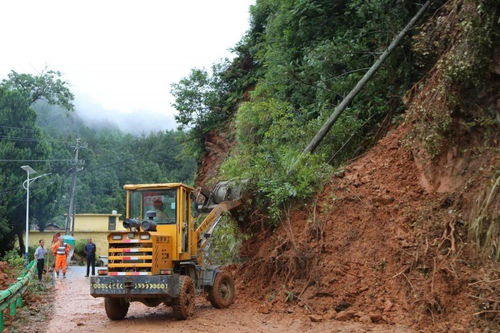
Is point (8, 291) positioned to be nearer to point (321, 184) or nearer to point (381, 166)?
point (321, 184)

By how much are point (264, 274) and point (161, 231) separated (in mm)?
2726

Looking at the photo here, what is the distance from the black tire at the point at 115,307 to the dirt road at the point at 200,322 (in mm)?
133

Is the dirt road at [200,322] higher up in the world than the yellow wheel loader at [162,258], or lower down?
lower down

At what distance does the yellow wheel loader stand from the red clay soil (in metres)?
1.31

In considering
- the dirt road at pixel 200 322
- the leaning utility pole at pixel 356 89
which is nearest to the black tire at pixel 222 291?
the dirt road at pixel 200 322

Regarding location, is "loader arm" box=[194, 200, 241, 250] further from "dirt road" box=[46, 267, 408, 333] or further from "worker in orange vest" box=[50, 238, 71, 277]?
"worker in orange vest" box=[50, 238, 71, 277]

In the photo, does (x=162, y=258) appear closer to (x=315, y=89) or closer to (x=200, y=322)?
(x=200, y=322)

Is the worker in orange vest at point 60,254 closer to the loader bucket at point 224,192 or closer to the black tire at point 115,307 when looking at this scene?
the loader bucket at point 224,192

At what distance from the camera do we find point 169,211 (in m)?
11.8

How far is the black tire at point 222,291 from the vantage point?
483 inches

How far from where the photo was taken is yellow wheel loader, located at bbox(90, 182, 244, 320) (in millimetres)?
10703

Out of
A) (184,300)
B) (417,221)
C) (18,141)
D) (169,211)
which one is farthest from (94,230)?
(417,221)

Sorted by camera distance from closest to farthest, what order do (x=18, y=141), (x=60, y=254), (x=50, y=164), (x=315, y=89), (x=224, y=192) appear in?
1. (x=224, y=192)
2. (x=315, y=89)
3. (x=60, y=254)
4. (x=18, y=141)
5. (x=50, y=164)

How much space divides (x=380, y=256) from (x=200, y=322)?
12.4 feet
